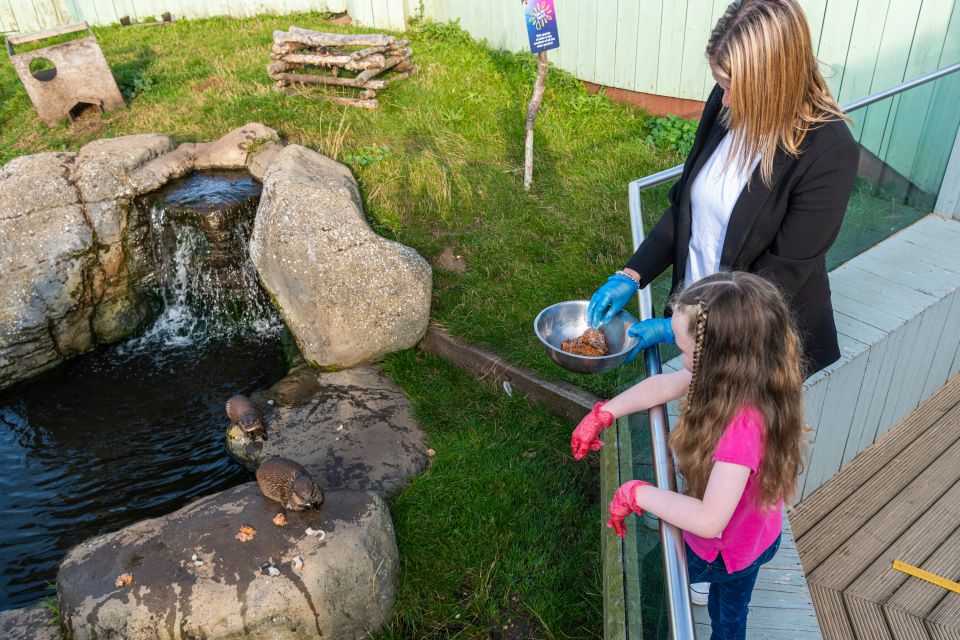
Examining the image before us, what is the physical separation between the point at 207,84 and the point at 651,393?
7.92 meters

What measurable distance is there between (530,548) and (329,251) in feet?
9.33

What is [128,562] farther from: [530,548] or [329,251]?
[329,251]

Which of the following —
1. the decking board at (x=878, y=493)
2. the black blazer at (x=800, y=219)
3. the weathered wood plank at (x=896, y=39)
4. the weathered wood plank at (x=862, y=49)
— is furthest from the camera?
the weathered wood plank at (x=862, y=49)

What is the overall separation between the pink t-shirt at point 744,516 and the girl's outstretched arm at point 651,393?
12.2 inches

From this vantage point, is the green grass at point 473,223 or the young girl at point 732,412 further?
the green grass at point 473,223

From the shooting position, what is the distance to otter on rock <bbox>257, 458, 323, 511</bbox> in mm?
3846

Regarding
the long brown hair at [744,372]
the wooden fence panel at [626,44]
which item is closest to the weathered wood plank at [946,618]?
the long brown hair at [744,372]

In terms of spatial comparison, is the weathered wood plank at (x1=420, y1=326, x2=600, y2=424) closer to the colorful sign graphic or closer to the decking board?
the decking board

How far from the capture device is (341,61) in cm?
797

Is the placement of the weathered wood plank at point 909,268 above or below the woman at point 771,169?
below

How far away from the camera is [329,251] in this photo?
18.5 ft

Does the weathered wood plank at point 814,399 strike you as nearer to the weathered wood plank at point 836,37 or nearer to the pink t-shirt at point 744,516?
the pink t-shirt at point 744,516

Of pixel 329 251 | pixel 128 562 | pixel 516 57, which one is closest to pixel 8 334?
pixel 329 251

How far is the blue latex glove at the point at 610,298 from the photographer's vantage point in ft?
10.0
